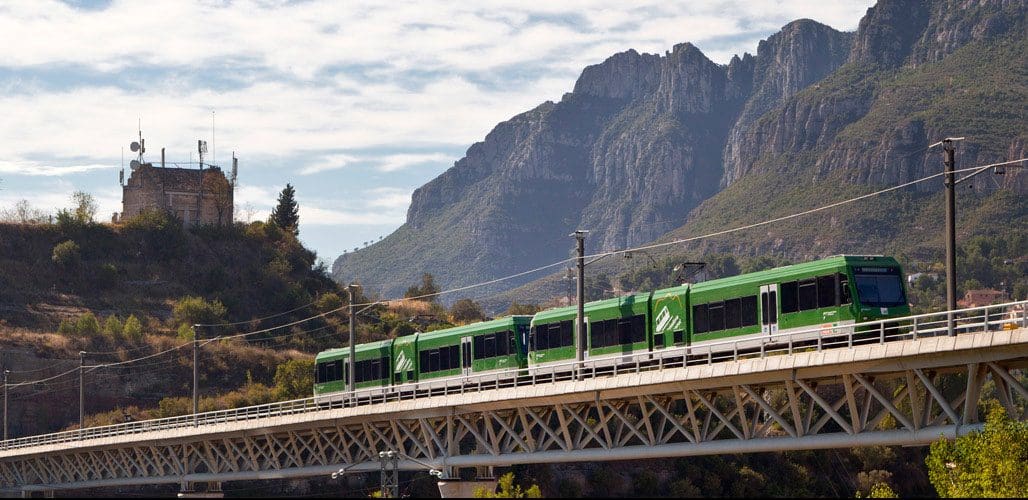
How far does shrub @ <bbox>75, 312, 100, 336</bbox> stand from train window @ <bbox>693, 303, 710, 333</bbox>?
88049mm

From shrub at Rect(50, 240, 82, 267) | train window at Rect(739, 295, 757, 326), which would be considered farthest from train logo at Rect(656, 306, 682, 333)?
shrub at Rect(50, 240, 82, 267)

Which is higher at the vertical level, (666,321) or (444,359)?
(666,321)

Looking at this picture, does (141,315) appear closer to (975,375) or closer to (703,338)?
(703,338)

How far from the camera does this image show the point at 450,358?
212 feet

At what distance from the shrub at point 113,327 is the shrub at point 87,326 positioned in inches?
33.6

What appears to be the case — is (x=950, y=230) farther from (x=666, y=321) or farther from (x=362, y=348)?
(x=362, y=348)

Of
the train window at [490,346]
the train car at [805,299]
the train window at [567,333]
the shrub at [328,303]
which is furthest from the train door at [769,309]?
the shrub at [328,303]

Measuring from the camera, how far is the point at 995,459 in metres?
39.3

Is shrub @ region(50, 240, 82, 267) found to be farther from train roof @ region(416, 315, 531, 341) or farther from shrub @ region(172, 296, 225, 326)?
train roof @ region(416, 315, 531, 341)

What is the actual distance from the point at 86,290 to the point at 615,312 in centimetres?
10210

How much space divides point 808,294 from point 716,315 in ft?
14.5

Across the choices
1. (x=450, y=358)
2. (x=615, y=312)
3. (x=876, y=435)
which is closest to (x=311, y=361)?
(x=450, y=358)

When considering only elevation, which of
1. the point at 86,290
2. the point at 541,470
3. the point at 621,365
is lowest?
the point at 541,470

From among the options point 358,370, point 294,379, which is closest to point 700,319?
point 358,370
